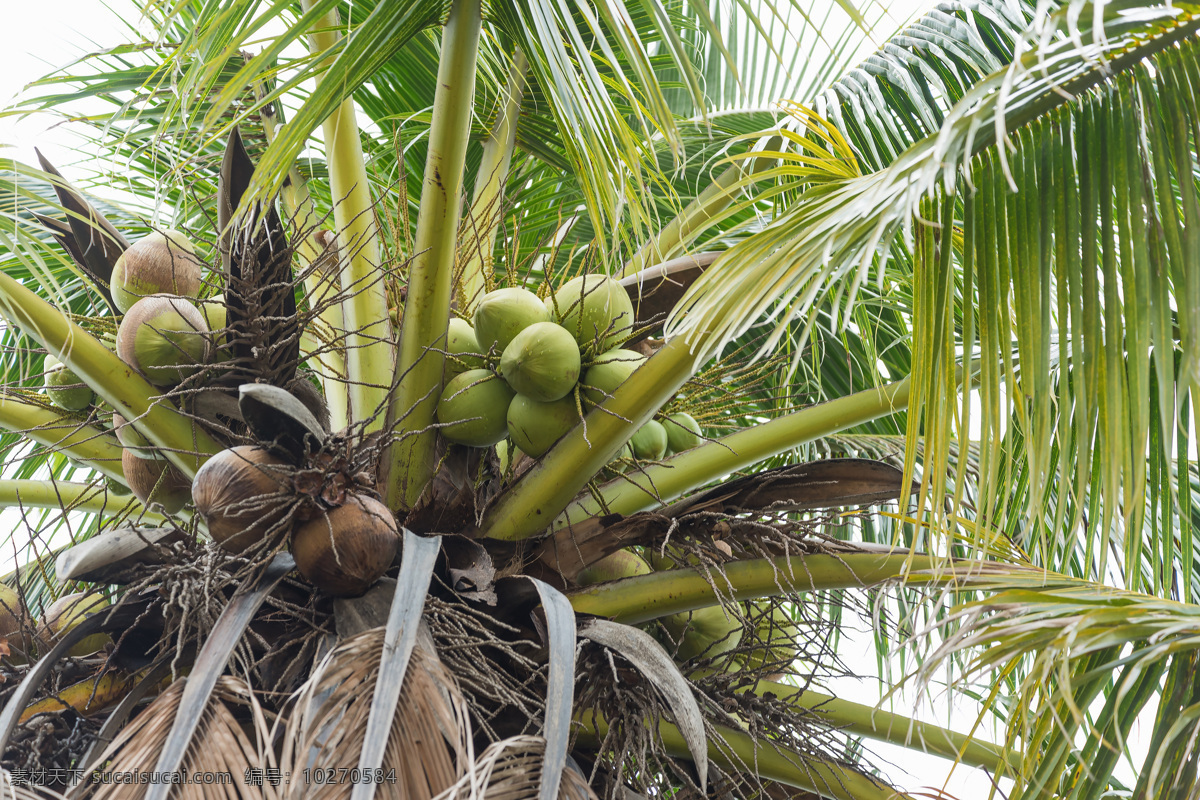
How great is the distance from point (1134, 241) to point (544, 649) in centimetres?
85

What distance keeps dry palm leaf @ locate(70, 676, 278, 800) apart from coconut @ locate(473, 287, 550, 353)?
0.61 meters

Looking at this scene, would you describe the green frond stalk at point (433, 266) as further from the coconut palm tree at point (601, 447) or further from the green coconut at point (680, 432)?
the green coconut at point (680, 432)

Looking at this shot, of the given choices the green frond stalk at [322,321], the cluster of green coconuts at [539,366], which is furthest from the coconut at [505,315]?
the green frond stalk at [322,321]

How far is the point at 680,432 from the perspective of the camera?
1690mm

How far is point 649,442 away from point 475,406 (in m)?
0.34

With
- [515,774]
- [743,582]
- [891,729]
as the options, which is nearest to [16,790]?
[515,774]

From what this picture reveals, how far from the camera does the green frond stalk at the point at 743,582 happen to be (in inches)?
52.4

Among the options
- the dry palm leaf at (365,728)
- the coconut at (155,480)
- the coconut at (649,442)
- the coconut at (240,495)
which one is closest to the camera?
the dry palm leaf at (365,728)

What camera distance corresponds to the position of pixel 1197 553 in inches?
81.4

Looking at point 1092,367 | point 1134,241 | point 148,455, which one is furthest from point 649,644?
point 148,455

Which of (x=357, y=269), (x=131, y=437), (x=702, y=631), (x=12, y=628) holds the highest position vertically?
(x=357, y=269)

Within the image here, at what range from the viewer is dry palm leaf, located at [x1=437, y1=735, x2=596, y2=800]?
2.96 feet

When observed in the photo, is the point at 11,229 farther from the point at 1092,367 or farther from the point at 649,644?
the point at 1092,367

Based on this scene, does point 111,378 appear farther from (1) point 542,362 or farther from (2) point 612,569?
(2) point 612,569
